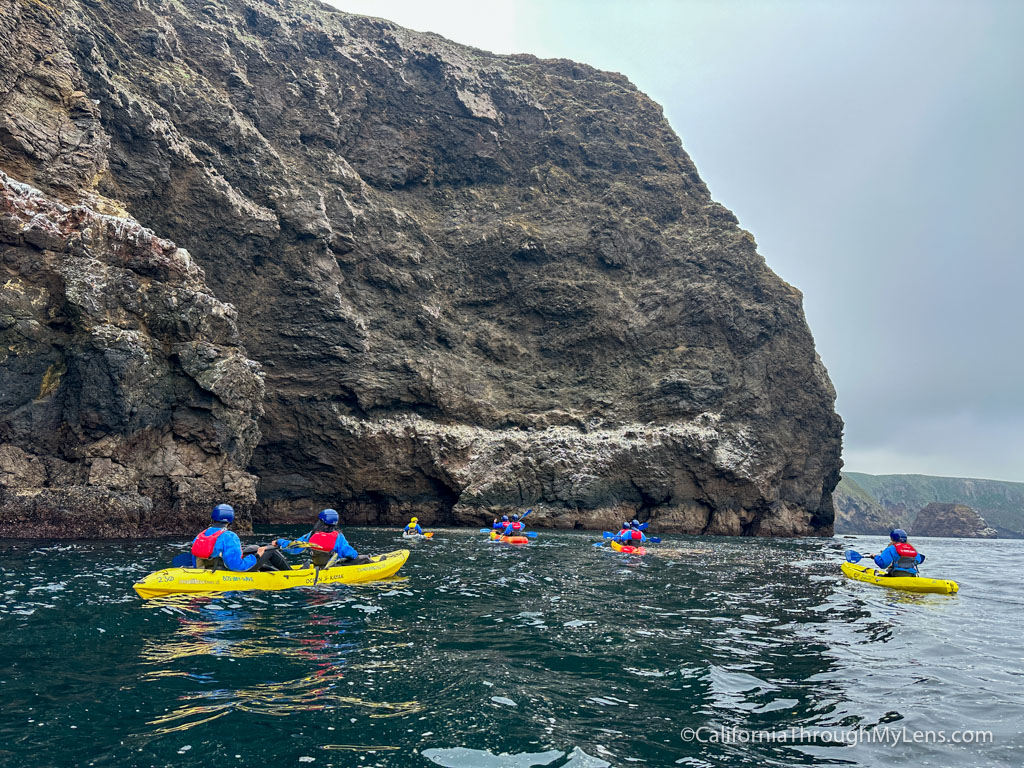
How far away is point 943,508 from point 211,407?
154 metres

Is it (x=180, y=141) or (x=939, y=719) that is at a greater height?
(x=180, y=141)

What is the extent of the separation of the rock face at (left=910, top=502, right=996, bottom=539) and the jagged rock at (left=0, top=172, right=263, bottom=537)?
491 ft

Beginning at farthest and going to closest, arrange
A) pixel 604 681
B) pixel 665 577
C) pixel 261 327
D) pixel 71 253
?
pixel 261 327 < pixel 71 253 < pixel 665 577 < pixel 604 681

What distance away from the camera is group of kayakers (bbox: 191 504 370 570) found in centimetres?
1299

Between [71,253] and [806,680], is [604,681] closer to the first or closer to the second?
[806,680]

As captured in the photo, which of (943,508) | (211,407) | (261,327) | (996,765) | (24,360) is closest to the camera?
(996,765)

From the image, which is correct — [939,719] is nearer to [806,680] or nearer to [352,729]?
[806,680]

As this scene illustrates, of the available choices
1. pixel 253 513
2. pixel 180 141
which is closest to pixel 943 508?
pixel 253 513

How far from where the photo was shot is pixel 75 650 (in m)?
7.68

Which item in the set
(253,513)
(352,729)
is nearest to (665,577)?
(352,729)

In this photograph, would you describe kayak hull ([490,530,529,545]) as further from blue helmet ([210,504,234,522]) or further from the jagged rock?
blue helmet ([210,504,234,522])

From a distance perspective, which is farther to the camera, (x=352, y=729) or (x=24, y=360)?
(x=24, y=360)

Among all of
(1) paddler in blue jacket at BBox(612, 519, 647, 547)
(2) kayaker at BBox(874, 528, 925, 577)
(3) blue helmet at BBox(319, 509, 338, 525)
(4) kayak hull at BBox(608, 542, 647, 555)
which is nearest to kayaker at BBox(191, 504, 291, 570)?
(3) blue helmet at BBox(319, 509, 338, 525)

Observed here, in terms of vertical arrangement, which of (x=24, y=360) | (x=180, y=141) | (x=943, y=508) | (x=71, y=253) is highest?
(x=180, y=141)
